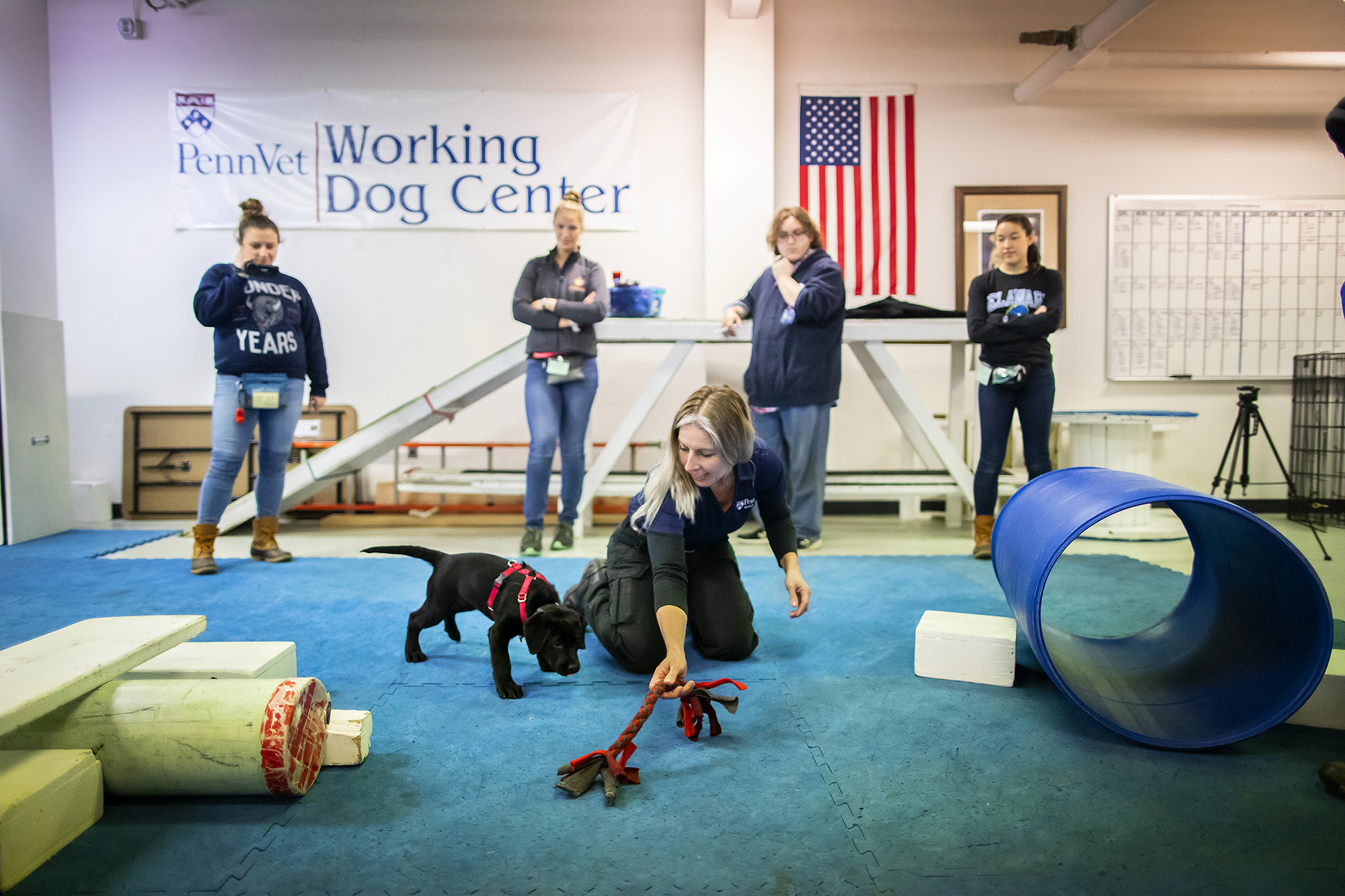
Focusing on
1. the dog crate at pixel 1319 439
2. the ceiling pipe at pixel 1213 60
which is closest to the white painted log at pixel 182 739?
the ceiling pipe at pixel 1213 60

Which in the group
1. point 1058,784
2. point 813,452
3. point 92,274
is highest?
point 92,274

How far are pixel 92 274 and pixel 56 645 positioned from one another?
4470 mm

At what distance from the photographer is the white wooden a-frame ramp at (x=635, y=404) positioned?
12.1ft

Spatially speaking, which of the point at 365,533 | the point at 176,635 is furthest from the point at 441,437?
the point at 176,635

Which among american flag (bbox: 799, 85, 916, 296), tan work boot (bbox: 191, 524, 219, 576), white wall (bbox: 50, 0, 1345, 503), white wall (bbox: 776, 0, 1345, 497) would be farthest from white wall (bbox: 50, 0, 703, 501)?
tan work boot (bbox: 191, 524, 219, 576)

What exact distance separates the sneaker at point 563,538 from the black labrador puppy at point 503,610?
1466 millimetres

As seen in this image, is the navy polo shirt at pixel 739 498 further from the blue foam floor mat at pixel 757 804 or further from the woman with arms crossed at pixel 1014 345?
the woman with arms crossed at pixel 1014 345

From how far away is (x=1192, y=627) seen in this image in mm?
1928

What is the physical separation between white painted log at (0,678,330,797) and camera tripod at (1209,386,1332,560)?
477 cm

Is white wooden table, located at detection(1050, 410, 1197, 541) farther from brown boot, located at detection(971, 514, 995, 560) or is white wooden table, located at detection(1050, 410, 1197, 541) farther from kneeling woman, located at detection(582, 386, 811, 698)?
kneeling woman, located at detection(582, 386, 811, 698)

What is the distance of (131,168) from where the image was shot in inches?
186

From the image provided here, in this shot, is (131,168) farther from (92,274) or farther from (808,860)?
(808,860)

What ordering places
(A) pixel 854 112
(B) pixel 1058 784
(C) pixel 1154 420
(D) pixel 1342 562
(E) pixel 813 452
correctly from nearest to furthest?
1. (B) pixel 1058 784
2. (D) pixel 1342 562
3. (E) pixel 813 452
4. (C) pixel 1154 420
5. (A) pixel 854 112

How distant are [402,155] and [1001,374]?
3.76 meters
